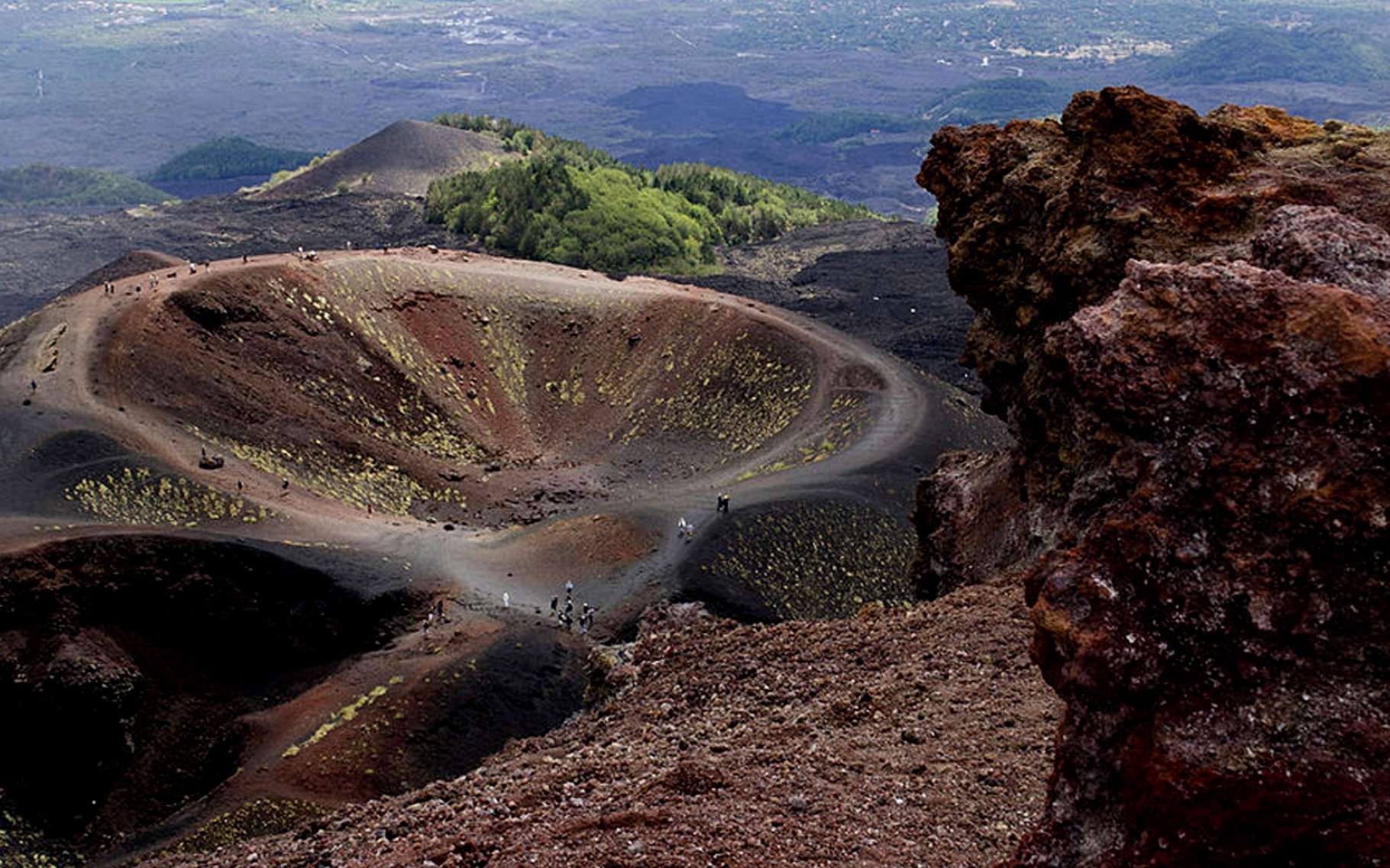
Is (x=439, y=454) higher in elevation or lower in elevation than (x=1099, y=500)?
lower

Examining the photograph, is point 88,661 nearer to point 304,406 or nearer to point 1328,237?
point 304,406

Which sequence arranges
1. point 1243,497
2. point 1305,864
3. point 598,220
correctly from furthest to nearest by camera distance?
point 598,220
point 1243,497
point 1305,864

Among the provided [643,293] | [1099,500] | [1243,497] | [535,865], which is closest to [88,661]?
[535,865]

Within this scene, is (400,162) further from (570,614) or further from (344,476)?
(570,614)

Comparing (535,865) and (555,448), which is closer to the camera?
(535,865)

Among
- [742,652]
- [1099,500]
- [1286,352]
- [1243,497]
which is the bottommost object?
[742,652]

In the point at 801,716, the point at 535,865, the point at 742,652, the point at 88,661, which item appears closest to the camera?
the point at 535,865

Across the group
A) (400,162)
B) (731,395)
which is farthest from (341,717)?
(400,162)
